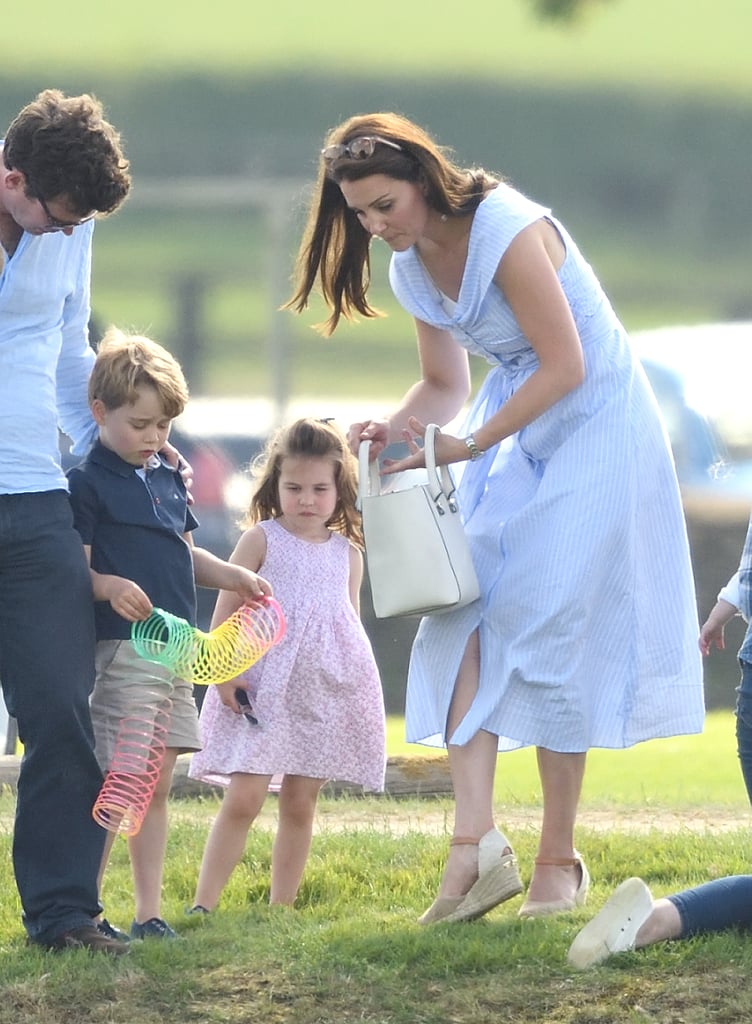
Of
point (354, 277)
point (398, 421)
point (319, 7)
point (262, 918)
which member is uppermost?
point (319, 7)

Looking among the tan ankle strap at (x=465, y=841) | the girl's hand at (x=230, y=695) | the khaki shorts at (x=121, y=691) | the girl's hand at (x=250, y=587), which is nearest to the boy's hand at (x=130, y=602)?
the khaki shorts at (x=121, y=691)

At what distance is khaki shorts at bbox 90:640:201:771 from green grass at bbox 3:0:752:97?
442 inches

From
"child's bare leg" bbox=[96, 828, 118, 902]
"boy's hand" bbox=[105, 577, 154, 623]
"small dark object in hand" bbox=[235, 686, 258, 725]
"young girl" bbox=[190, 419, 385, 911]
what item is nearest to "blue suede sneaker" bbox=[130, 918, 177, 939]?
"child's bare leg" bbox=[96, 828, 118, 902]

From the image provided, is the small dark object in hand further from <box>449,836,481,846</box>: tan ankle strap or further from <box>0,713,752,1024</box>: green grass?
<box>449,836,481,846</box>: tan ankle strap

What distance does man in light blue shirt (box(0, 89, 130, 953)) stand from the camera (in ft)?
11.2

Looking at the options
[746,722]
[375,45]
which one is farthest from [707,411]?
[375,45]

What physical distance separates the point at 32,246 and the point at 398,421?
0.92 meters

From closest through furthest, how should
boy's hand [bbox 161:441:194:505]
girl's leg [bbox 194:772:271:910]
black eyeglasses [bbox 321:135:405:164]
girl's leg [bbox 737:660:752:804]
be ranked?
girl's leg [bbox 737:660:752:804]
black eyeglasses [bbox 321:135:405:164]
boy's hand [bbox 161:441:194:505]
girl's leg [bbox 194:772:271:910]

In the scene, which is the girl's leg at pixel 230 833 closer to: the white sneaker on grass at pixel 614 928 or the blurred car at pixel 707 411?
the white sneaker on grass at pixel 614 928

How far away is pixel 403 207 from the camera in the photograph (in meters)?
3.61

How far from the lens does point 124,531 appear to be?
11.9 feet

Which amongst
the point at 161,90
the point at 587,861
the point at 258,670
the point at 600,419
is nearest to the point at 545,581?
the point at 600,419

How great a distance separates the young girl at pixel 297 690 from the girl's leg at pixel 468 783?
1.18ft

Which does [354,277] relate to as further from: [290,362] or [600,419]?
[290,362]
